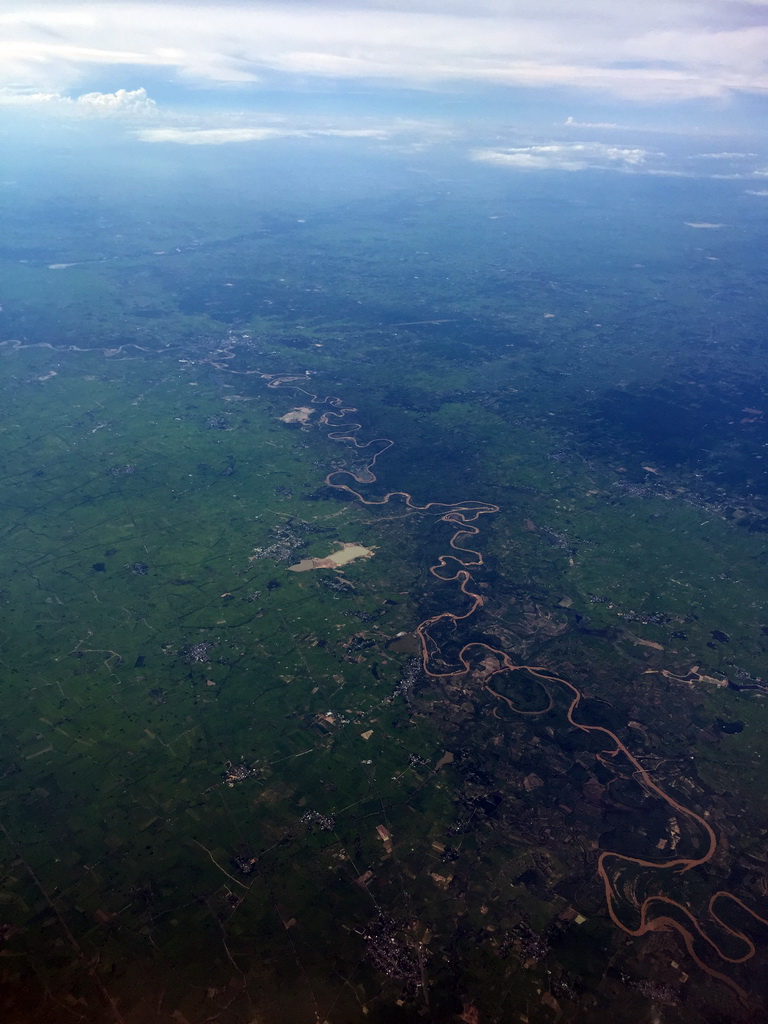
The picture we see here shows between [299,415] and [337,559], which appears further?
[299,415]

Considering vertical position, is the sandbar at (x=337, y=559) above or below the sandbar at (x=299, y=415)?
below

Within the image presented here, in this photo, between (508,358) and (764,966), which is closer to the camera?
(764,966)

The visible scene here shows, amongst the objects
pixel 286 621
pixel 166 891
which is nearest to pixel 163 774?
pixel 166 891

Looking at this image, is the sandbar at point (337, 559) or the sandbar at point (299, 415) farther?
the sandbar at point (299, 415)

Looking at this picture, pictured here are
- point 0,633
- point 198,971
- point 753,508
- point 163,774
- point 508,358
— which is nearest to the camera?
point 198,971

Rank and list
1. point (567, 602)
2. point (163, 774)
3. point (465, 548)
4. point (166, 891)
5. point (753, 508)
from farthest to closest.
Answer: point (753, 508), point (465, 548), point (567, 602), point (163, 774), point (166, 891)

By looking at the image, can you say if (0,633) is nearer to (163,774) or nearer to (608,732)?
(163,774)

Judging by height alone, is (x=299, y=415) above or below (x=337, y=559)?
Answer: above

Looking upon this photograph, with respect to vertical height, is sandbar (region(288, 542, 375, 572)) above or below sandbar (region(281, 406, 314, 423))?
below
